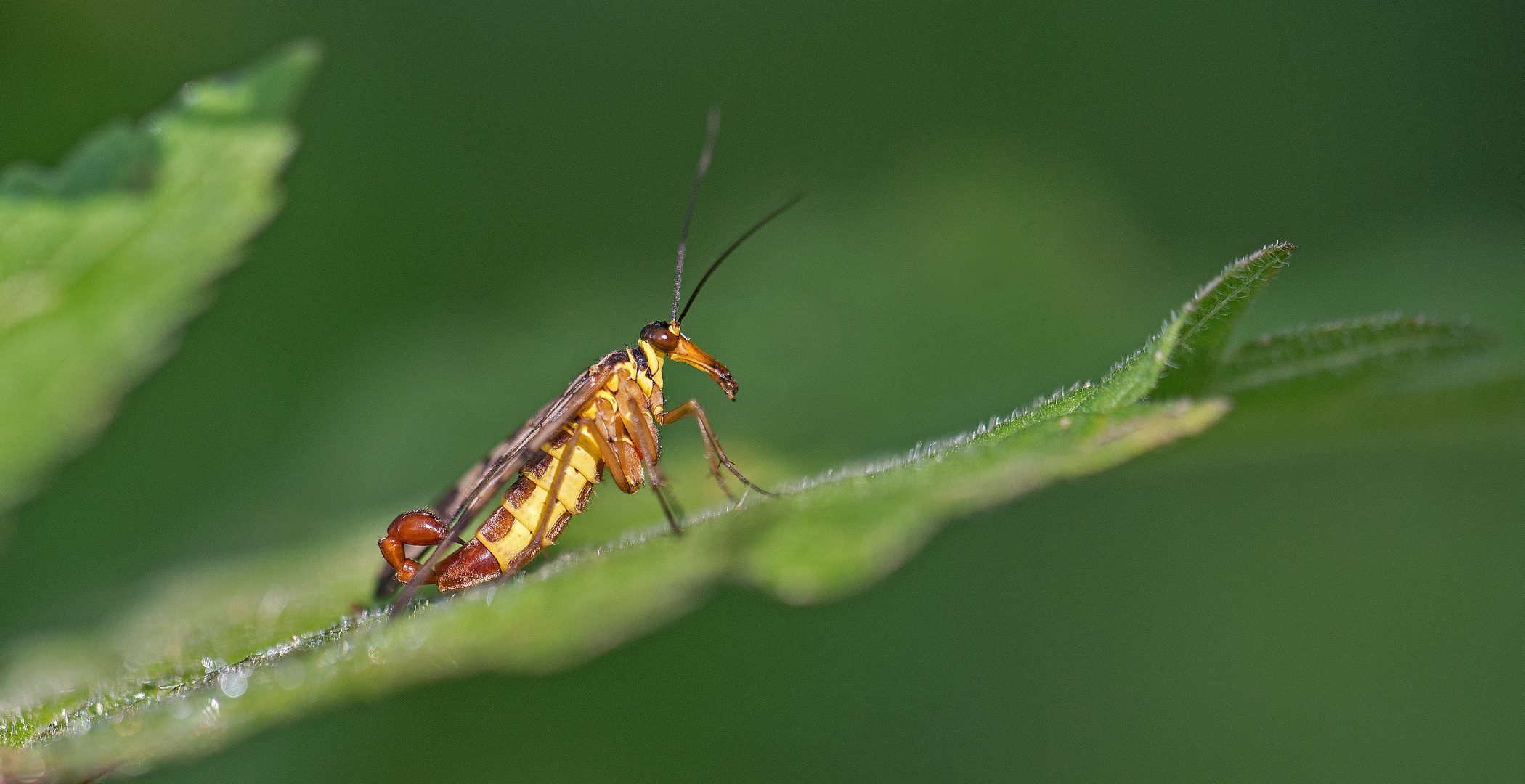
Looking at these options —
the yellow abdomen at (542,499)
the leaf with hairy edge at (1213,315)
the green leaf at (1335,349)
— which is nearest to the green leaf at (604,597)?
the leaf with hairy edge at (1213,315)

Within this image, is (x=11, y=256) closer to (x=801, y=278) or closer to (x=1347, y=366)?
(x=1347, y=366)

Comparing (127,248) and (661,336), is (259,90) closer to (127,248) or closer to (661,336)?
(127,248)

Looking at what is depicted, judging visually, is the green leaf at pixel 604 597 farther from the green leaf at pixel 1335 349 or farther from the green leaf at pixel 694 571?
the green leaf at pixel 1335 349

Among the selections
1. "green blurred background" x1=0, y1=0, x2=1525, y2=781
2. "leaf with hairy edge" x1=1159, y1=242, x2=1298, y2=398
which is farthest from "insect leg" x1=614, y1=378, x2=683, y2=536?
"leaf with hairy edge" x1=1159, y1=242, x2=1298, y2=398

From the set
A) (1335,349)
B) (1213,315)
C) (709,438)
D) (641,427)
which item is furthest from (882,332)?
(1213,315)

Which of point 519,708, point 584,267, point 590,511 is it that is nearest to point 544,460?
point 590,511

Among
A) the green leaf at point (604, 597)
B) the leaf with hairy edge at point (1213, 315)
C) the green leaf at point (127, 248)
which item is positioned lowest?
the green leaf at point (604, 597)
